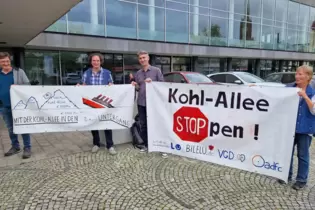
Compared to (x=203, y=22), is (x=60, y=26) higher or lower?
lower

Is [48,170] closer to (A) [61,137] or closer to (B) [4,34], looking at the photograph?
(A) [61,137]

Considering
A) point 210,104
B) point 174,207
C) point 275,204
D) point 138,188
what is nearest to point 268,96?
point 210,104

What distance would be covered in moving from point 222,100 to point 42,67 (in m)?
12.7

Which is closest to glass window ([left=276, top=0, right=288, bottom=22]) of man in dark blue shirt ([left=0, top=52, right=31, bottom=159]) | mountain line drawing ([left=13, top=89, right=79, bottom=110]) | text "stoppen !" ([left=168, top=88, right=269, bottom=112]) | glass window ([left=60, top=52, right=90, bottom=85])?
glass window ([left=60, top=52, right=90, bottom=85])

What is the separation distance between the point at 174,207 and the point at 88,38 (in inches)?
503

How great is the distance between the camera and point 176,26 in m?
18.3

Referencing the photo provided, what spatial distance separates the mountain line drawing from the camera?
4277 millimetres

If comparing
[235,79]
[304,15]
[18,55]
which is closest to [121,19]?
[18,55]

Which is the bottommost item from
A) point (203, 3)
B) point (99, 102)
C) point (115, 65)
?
point (99, 102)

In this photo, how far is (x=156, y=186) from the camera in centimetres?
332

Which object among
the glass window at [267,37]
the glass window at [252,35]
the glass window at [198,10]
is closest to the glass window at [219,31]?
the glass window at [198,10]

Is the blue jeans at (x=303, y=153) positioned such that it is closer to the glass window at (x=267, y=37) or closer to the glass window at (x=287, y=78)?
the glass window at (x=287, y=78)

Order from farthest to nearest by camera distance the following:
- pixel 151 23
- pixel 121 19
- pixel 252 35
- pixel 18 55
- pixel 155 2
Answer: pixel 252 35 < pixel 155 2 < pixel 151 23 < pixel 121 19 < pixel 18 55

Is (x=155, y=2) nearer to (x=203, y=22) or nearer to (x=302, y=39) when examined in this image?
(x=203, y=22)
